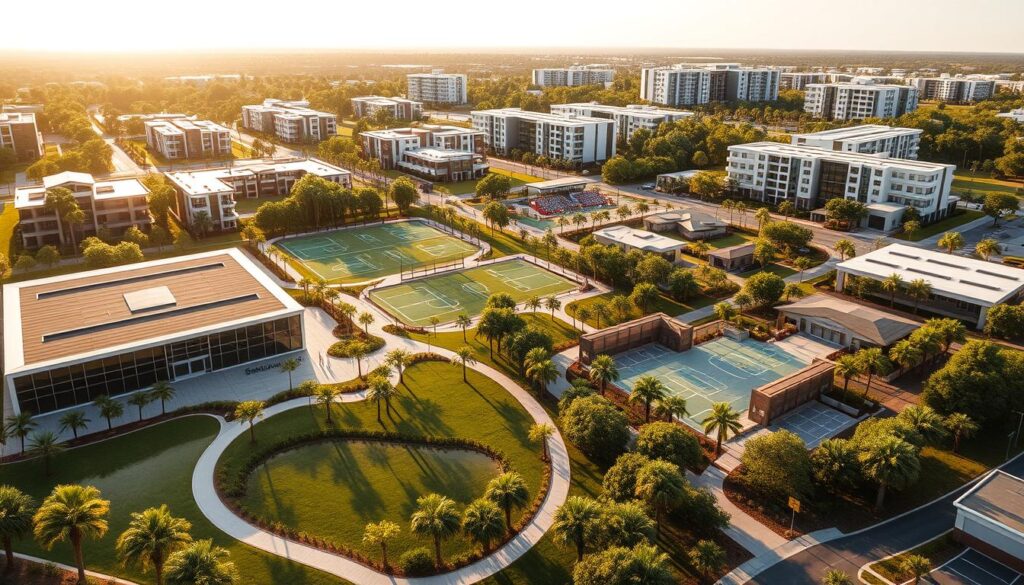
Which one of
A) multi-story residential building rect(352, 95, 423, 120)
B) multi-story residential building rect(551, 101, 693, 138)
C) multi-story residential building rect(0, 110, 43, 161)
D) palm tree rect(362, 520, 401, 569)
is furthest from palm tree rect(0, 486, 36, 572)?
multi-story residential building rect(352, 95, 423, 120)

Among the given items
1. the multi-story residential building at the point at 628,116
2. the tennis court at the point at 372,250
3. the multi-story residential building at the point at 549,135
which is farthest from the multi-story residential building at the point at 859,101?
the tennis court at the point at 372,250

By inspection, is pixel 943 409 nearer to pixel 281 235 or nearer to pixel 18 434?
pixel 18 434

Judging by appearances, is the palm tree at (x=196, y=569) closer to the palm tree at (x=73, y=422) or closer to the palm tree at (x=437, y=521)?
the palm tree at (x=437, y=521)

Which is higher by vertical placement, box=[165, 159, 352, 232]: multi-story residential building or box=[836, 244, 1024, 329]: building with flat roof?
box=[165, 159, 352, 232]: multi-story residential building

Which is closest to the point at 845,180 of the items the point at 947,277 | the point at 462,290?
the point at 947,277

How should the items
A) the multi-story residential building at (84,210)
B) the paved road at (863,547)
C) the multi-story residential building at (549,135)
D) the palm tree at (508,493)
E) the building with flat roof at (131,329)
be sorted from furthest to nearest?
the multi-story residential building at (549,135), the multi-story residential building at (84,210), the building with flat roof at (131,329), the palm tree at (508,493), the paved road at (863,547)

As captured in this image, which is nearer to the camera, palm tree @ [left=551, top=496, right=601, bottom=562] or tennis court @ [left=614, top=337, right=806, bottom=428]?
palm tree @ [left=551, top=496, right=601, bottom=562]

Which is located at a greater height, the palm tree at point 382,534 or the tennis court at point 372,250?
the tennis court at point 372,250

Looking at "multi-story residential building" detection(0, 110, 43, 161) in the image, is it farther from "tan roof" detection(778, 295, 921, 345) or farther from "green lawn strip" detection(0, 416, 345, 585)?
"tan roof" detection(778, 295, 921, 345)
